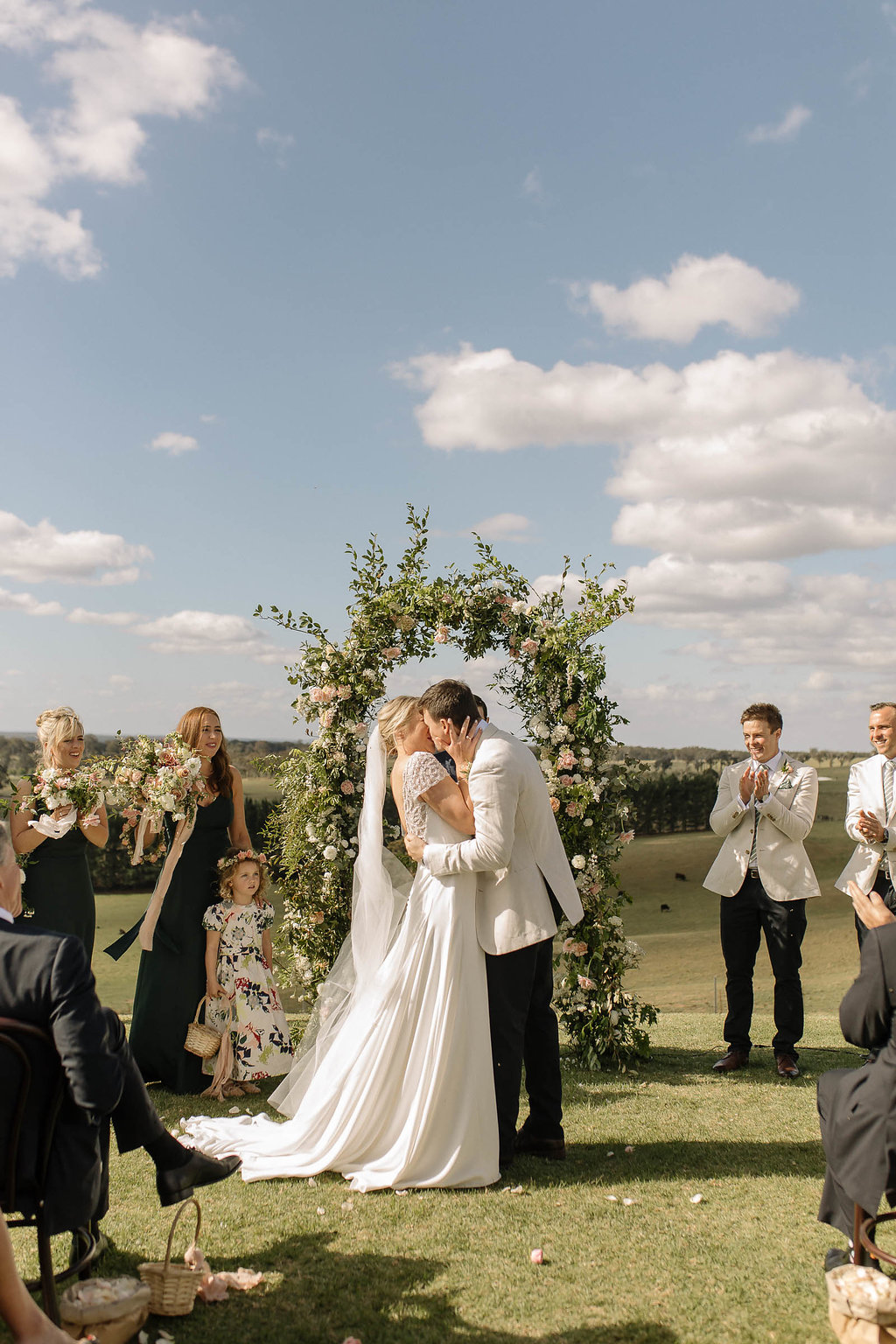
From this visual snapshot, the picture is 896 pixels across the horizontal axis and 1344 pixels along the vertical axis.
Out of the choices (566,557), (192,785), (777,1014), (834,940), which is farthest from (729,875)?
(834,940)

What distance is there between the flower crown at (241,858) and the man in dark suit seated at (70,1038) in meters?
3.43

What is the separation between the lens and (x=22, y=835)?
600 centimetres

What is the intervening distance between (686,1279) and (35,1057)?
2.44m

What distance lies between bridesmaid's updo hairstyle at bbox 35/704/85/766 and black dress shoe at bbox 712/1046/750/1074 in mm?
4988

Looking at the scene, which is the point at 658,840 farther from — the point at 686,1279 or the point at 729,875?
the point at 686,1279

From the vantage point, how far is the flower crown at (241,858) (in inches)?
255

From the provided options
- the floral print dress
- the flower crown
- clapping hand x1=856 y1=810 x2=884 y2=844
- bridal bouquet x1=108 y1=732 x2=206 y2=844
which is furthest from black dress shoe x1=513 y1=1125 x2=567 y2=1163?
clapping hand x1=856 y1=810 x2=884 y2=844

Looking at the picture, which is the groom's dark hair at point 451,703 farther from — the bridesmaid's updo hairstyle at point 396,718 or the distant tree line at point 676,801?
the distant tree line at point 676,801

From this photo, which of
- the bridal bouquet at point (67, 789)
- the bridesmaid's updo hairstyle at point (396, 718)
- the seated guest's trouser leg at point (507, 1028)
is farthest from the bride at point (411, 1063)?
the bridal bouquet at point (67, 789)

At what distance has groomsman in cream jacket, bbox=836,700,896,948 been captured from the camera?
21.2 ft

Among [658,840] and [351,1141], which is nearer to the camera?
[351,1141]

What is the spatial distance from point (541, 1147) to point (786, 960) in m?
2.56

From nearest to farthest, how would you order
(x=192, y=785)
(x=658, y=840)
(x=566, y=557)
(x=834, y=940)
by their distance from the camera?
(x=192, y=785) < (x=566, y=557) < (x=834, y=940) < (x=658, y=840)

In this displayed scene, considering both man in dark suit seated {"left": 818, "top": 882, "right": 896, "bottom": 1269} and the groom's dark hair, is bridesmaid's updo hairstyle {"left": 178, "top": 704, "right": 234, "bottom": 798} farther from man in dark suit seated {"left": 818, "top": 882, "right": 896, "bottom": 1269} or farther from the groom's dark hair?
man in dark suit seated {"left": 818, "top": 882, "right": 896, "bottom": 1269}
